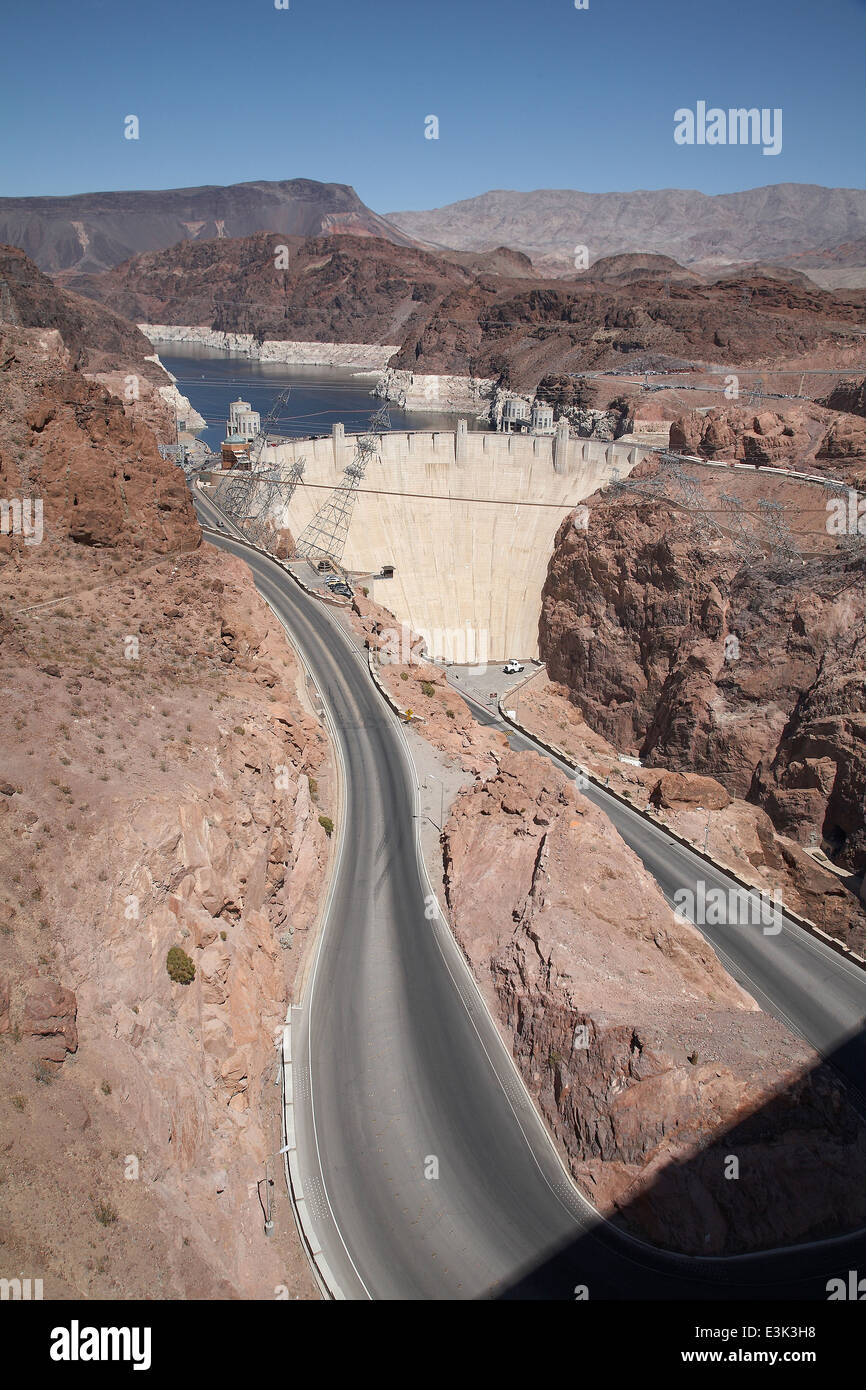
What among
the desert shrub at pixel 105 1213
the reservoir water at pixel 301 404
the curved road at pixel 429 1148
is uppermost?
the reservoir water at pixel 301 404

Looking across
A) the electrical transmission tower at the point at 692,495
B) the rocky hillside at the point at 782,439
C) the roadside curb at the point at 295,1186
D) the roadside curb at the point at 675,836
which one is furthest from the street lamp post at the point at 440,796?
the rocky hillside at the point at 782,439

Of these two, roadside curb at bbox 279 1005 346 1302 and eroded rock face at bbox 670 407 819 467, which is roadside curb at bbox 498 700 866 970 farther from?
eroded rock face at bbox 670 407 819 467

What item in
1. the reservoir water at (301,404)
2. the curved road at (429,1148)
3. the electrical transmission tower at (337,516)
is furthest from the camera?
the reservoir water at (301,404)

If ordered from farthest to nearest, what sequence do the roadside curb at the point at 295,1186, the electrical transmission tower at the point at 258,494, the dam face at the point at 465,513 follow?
the dam face at the point at 465,513
the electrical transmission tower at the point at 258,494
the roadside curb at the point at 295,1186

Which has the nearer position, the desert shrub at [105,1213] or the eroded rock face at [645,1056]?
the desert shrub at [105,1213]

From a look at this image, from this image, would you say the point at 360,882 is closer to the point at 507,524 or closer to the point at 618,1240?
the point at 618,1240

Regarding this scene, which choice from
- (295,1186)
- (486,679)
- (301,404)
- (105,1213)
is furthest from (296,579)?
(301,404)

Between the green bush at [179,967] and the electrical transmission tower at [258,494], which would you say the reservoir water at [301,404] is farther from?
the green bush at [179,967]

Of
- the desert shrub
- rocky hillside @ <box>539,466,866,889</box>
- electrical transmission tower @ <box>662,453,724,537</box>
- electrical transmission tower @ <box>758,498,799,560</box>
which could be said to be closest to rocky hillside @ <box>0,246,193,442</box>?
rocky hillside @ <box>539,466,866,889</box>
